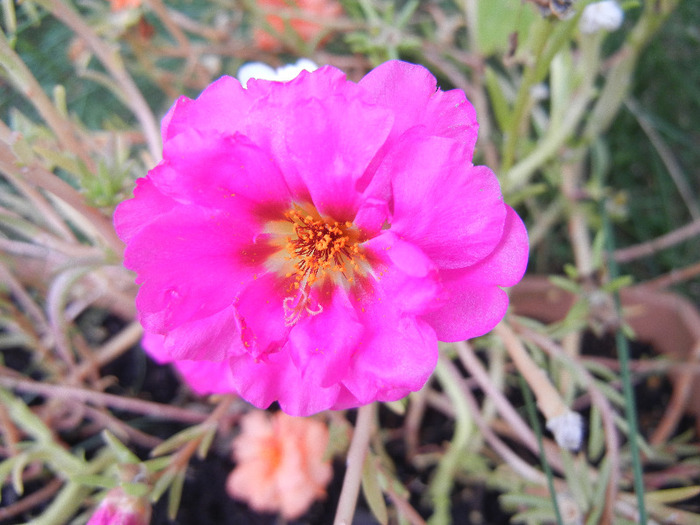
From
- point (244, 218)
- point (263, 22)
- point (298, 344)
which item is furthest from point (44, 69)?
point (298, 344)

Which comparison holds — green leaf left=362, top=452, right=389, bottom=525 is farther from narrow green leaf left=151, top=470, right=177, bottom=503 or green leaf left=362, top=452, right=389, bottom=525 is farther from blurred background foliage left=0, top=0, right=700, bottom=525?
narrow green leaf left=151, top=470, right=177, bottom=503

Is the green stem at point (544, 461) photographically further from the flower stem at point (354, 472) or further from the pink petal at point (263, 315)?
the pink petal at point (263, 315)

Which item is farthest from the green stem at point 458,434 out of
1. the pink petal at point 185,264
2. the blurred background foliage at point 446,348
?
the pink petal at point 185,264

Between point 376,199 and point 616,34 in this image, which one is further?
point 616,34

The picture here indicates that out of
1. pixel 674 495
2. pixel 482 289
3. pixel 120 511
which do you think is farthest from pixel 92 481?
pixel 674 495

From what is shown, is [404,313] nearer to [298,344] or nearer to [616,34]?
[298,344]

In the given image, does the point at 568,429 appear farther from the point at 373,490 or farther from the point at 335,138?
the point at 335,138

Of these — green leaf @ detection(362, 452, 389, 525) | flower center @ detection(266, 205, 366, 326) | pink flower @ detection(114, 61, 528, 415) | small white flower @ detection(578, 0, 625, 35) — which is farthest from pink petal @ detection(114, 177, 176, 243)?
small white flower @ detection(578, 0, 625, 35)
